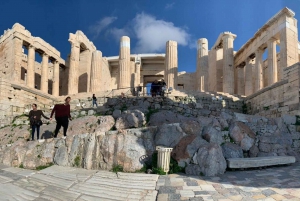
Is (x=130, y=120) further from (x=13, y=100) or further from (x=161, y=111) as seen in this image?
(x=13, y=100)

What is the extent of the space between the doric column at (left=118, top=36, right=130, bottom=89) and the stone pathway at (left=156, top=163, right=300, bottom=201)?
1645 centimetres

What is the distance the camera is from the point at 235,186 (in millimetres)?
4676

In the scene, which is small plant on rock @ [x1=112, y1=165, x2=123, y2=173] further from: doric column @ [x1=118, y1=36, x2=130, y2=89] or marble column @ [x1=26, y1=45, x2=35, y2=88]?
marble column @ [x1=26, y1=45, x2=35, y2=88]

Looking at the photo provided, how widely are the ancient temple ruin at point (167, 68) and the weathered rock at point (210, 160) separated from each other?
24.1 ft

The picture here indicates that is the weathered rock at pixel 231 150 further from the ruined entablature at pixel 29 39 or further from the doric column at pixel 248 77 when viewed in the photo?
the ruined entablature at pixel 29 39

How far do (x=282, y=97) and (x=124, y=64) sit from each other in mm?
13866

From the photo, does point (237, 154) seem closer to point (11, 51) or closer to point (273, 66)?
point (273, 66)

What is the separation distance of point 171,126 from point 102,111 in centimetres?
591

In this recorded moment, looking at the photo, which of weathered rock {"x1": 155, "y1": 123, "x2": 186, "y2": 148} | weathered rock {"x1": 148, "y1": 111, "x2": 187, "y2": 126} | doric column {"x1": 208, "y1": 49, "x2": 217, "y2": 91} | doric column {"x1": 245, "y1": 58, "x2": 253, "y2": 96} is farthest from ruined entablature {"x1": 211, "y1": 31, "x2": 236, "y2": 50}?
weathered rock {"x1": 155, "y1": 123, "x2": 186, "y2": 148}

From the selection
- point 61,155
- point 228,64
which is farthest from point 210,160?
point 228,64

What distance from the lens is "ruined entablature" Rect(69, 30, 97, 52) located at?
2429 centimetres

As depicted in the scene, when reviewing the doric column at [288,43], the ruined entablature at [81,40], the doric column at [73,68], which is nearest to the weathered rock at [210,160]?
the doric column at [288,43]

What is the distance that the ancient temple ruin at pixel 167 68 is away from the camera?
47.4 ft

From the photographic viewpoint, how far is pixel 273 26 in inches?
733
